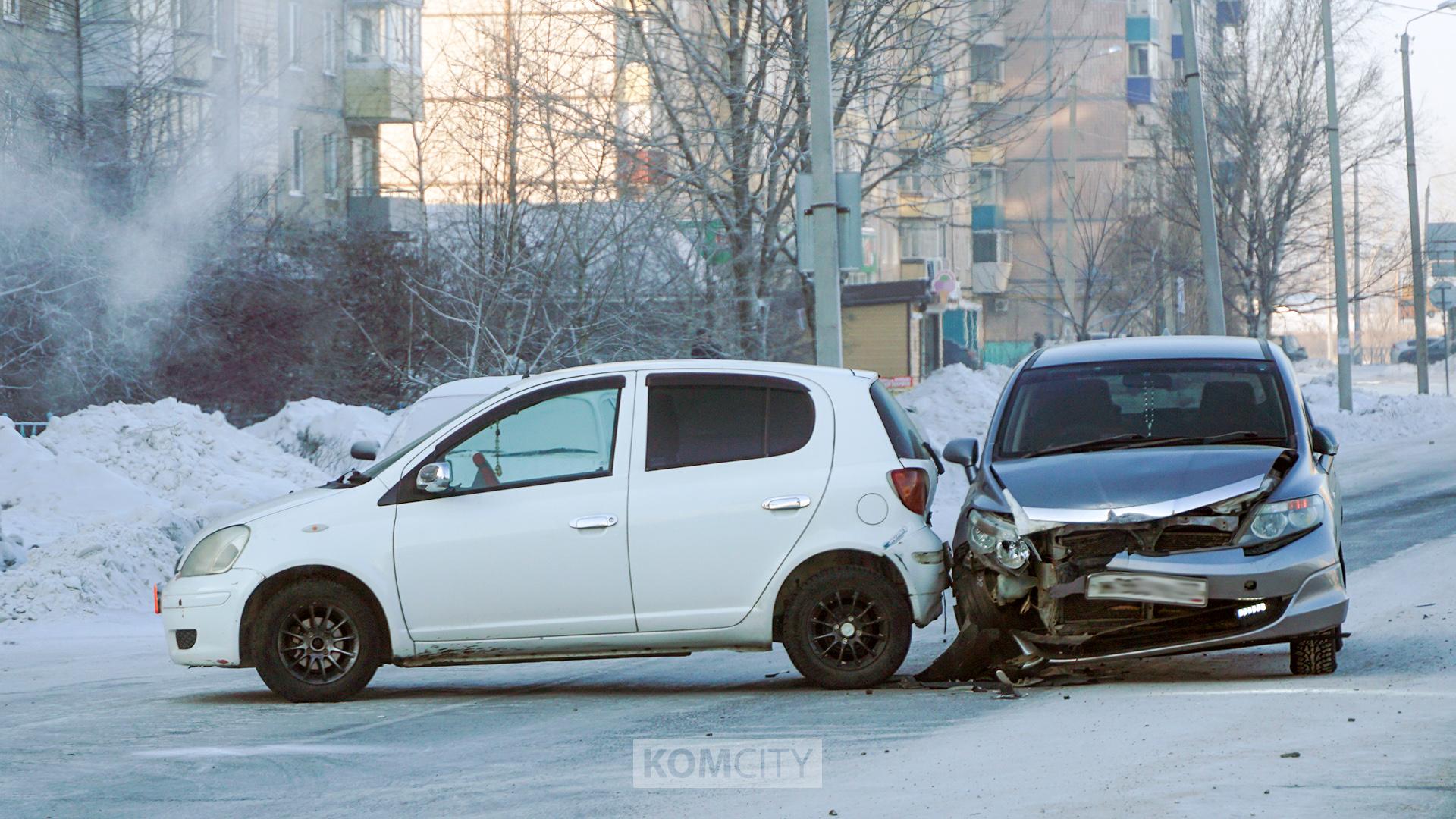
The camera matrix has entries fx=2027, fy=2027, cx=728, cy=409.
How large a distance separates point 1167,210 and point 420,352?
25386 millimetres

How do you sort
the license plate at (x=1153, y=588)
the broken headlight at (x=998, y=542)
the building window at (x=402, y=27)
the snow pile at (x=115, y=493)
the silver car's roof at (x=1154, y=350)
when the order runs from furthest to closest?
the building window at (x=402, y=27)
the snow pile at (x=115, y=493)
the silver car's roof at (x=1154, y=350)
the broken headlight at (x=998, y=542)
the license plate at (x=1153, y=588)

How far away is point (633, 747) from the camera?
7.88 m

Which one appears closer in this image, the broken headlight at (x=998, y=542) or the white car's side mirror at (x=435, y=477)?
the broken headlight at (x=998, y=542)

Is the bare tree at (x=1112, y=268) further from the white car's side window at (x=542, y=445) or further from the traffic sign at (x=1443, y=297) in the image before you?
the white car's side window at (x=542, y=445)

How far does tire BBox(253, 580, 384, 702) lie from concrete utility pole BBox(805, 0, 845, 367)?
7462 millimetres

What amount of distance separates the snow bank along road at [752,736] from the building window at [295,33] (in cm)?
3119

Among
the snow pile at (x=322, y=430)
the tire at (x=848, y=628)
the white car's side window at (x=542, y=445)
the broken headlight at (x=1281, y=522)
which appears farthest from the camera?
the snow pile at (x=322, y=430)

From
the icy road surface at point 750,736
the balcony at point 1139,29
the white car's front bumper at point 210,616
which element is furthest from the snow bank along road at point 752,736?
the balcony at point 1139,29

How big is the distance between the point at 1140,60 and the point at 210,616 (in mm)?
78966

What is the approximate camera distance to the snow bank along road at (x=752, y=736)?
6.68 m

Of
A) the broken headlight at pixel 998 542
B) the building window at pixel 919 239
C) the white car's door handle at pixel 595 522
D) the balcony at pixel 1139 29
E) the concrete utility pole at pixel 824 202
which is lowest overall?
the broken headlight at pixel 998 542

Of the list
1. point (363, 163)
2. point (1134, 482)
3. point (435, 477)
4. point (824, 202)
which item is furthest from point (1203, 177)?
point (363, 163)

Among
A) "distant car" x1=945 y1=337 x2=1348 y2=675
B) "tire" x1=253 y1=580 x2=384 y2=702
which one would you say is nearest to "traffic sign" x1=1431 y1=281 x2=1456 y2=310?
"distant car" x1=945 y1=337 x2=1348 y2=675

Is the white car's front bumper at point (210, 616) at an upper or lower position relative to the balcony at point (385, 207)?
lower
